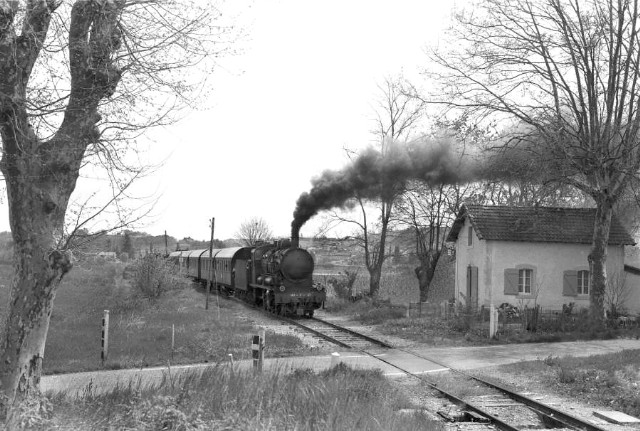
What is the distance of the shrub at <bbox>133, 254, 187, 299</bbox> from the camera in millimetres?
28531

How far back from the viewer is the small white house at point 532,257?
2405 cm

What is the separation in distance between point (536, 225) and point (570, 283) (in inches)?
100

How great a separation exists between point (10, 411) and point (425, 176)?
22811mm

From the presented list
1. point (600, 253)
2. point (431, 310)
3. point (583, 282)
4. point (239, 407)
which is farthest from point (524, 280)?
point (239, 407)

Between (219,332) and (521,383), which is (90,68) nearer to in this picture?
(521,383)

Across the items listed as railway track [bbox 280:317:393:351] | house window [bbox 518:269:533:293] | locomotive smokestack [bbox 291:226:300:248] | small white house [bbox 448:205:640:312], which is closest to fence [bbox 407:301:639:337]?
small white house [bbox 448:205:640:312]

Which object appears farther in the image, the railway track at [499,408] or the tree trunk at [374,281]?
the tree trunk at [374,281]

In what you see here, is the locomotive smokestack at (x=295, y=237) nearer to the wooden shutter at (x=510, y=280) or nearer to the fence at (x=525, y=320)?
the fence at (x=525, y=320)

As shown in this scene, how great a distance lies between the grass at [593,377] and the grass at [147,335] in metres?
5.24

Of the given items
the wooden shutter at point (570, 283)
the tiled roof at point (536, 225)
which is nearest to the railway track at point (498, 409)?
the tiled roof at point (536, 225)

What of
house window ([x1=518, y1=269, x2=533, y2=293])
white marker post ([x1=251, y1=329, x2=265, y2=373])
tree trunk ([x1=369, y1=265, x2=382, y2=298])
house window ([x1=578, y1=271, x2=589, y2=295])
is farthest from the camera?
tree trunk ([x1=369, y1=265, x2=382, y2=298])

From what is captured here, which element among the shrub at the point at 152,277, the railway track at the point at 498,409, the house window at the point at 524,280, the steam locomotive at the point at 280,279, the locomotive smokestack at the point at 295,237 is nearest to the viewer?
the railway track at the point at 498,409

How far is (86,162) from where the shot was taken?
8.16 metres

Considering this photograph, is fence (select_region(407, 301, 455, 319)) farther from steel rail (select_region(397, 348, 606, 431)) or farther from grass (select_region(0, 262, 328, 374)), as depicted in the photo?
steel rail (select_region(397, 348, 606, 431))
